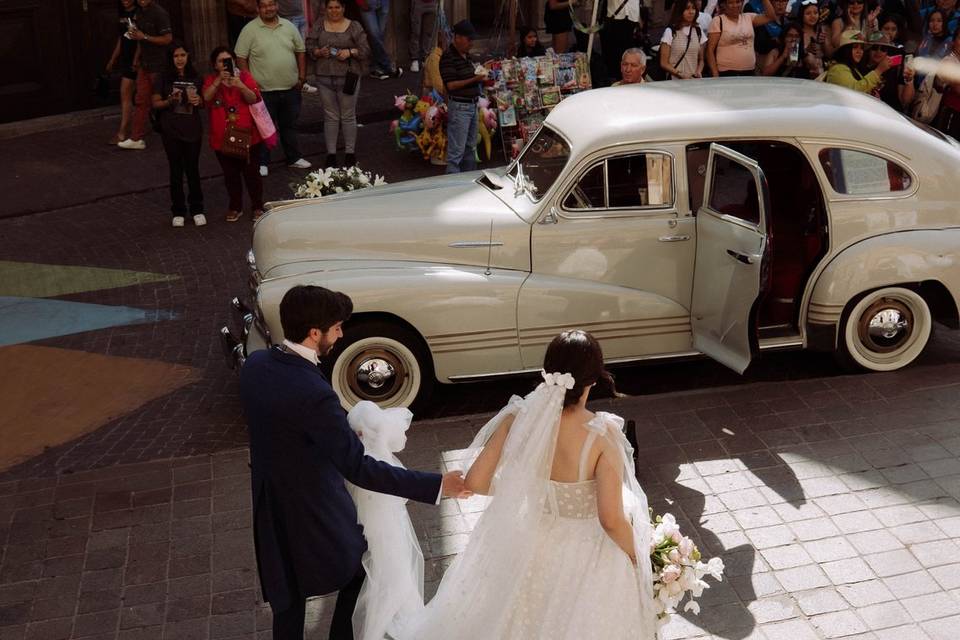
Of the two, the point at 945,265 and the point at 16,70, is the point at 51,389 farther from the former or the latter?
the point at 16,70

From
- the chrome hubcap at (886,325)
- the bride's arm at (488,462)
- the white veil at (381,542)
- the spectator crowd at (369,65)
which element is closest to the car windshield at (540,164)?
the chrome hubcap at (886,325)

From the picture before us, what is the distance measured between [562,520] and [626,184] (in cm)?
366

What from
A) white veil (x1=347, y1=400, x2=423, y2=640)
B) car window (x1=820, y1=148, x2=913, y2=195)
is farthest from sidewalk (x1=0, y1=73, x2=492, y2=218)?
white veil (x1=347, y1=400, x2=423, y2=640)

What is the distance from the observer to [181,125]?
10914 mm

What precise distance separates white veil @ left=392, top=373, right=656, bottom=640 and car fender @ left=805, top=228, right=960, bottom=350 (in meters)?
3.41

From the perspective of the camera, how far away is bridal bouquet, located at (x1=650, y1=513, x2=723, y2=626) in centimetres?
456

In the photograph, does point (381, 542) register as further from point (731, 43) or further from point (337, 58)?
point (731, 43)

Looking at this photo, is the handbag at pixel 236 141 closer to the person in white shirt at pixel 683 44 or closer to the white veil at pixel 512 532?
the person in white shirt at pixel 683 44

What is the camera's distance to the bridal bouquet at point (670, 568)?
4.56 metres

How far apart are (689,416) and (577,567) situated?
3164mm

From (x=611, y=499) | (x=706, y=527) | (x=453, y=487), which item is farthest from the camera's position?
(x=706, y=527)

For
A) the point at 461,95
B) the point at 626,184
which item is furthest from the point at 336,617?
the point at 461,95

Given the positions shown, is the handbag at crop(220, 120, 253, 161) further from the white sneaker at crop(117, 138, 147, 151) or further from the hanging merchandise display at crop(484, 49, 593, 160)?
the hanging merchandise display at crop(484, 49, 593, 160)

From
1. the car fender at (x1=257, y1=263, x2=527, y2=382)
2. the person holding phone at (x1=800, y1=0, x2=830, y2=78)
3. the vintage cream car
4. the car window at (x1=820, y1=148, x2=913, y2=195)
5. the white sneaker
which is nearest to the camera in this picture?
the car fender at (x1=257, y1=263, x2=527, y2=382)
